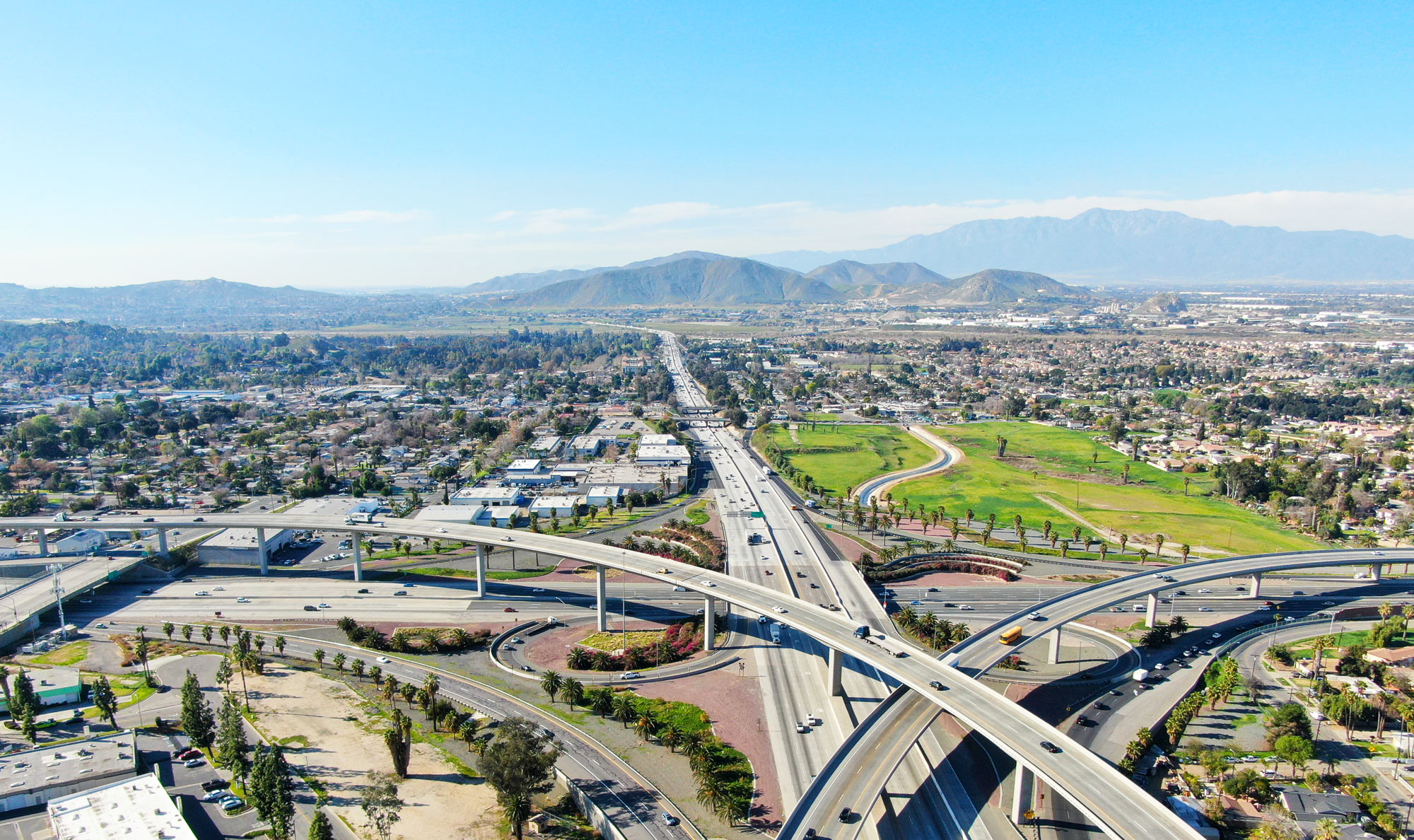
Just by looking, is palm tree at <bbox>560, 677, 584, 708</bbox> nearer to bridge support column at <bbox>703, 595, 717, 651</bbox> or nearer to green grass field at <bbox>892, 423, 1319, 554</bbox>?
bridge support column at <bbox>703, 595, 717, 651</bbox>

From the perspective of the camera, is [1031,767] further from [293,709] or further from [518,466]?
[518,466]

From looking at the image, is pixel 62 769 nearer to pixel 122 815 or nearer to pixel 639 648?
pixel 122 815

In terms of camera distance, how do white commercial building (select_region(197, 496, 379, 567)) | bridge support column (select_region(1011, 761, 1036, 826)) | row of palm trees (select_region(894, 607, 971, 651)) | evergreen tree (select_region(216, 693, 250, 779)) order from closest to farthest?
bridge support column (select_region(1011, 761, 1036, 826)), evergreen tree (select_region(216, 693, 250, 779)), row of palm trees (select_region(894, 607, 971, 651)), white commercial building (select_region(197, 496, 379, 567))

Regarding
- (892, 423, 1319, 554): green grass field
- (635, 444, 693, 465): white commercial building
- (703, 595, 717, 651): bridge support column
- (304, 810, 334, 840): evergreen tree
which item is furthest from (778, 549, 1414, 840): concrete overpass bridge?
(635, 444, 693, 465): white commercial building

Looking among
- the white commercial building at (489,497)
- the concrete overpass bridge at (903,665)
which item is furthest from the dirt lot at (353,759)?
the white commercial building at (489,497)

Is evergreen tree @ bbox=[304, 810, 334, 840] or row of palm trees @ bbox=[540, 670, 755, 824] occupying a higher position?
evergreen tree @ bbox=[304, 810, 334, 840]

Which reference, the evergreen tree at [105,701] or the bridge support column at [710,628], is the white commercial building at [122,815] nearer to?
the evergreen tree at [105,701]
